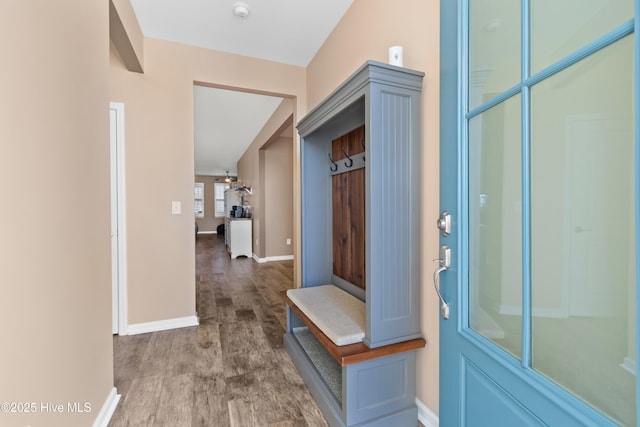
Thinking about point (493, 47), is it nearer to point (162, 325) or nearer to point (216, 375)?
point (216, 375)

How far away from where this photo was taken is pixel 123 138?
2.55m

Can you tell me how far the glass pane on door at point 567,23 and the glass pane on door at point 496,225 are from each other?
119 mm

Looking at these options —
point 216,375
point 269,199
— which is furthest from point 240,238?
point 216,375

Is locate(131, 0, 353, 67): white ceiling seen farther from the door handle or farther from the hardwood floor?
the hardwood floor

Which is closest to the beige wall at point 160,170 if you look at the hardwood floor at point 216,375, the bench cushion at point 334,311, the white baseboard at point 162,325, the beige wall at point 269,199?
the white baseboard at point 162,325

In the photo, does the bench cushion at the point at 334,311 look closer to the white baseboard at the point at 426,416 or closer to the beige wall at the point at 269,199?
the white baseboard at the point at 426,416

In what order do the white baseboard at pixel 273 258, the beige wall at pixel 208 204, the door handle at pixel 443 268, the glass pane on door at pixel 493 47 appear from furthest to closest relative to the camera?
the beige wall at pixel 208 204
the white baseboard at pixel 273 258
the door handle at pixel 443 268
the glass pane on door at pixel 493 47

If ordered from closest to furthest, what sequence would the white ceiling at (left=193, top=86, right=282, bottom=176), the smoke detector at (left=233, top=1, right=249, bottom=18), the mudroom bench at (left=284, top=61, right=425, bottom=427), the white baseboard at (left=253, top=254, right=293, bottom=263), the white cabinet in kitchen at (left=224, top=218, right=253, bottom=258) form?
1. the mudroom bench at (left=284, top=61, right=425, bottom=427)
2. the smoke detector at (left=233, top=1, right=249, bottom=18)
3. the white ceiling at (left=193, top=86, right=282, bottom=176)
4. the white baseboard at (left=253, top=254, right=293, bottom=263)
5. the white cabinet in kitchen at (left=224, top=218, right=253, bottom=258)

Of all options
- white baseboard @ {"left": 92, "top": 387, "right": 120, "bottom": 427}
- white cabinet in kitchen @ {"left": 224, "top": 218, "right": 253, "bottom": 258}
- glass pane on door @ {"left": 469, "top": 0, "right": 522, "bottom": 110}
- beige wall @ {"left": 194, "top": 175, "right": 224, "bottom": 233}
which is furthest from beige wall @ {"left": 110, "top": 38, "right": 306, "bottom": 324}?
beige wall @ {"left": 194, "top": 175, "right": 224, "bottom": 233}

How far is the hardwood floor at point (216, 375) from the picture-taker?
1.54 meters

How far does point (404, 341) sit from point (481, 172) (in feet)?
2.95

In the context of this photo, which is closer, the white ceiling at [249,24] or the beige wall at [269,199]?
the white ceiling at [249,24]

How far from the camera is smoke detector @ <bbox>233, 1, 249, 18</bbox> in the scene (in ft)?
7.06

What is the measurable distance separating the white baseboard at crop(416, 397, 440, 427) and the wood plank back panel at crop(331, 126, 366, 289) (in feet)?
2.45
